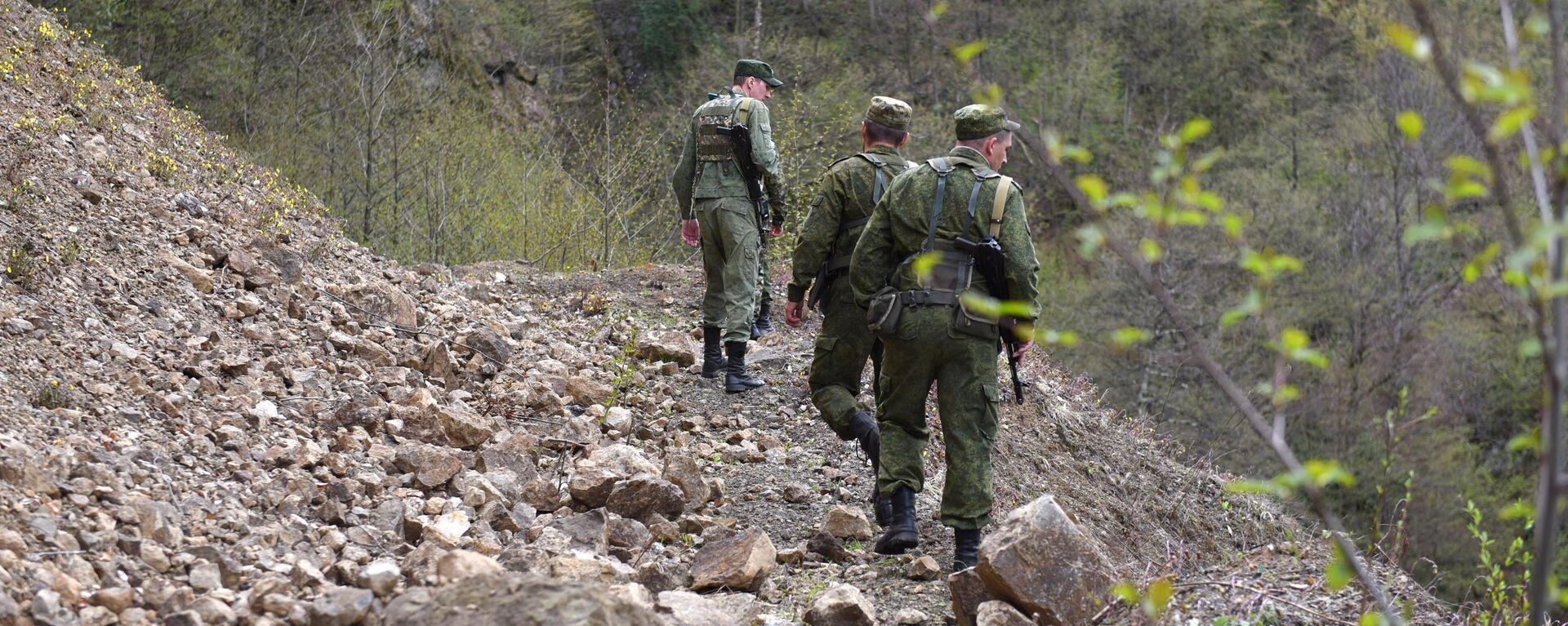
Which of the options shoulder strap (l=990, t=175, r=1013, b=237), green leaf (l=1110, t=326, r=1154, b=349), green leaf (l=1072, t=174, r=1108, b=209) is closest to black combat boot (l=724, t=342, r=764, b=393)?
shoulder strap (l=990, t=175, r=1013, b=237)

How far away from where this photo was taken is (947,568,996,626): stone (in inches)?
159

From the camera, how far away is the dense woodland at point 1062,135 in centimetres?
1470

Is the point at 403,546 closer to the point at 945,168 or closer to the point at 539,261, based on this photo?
the point at 945,168

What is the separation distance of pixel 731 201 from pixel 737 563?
3053 mm

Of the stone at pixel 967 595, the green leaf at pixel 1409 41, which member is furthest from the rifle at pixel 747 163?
the green leaf at pixel 1409 41

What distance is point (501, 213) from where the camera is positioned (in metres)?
14.4

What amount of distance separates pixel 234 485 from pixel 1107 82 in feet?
120

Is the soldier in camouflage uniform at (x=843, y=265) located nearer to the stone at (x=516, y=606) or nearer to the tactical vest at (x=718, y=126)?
the tactical vest at (x=718, y=126)

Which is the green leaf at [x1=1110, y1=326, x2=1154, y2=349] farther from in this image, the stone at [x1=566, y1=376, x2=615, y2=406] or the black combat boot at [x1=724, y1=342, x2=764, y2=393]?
the black combat boot at [x1=724, y1=342, x2=764, y2=393]

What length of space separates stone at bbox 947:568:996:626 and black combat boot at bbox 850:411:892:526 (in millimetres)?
897

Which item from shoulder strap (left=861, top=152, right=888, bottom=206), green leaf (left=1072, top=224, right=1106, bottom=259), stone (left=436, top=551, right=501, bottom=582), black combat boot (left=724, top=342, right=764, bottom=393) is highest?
shoulder strap (left=861, top=152, right=888, bottom=206)

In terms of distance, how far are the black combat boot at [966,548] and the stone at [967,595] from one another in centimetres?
35

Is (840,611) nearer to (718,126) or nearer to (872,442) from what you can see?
(872,442)

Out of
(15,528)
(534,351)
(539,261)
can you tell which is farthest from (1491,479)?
(15,528)
